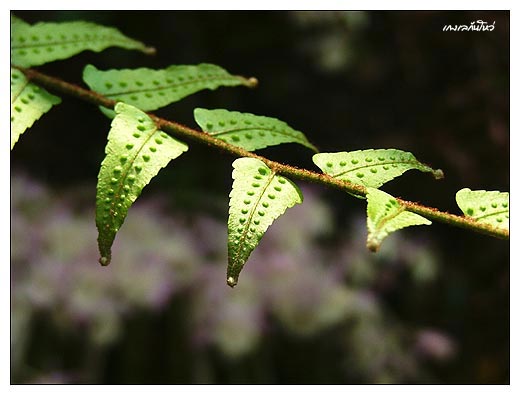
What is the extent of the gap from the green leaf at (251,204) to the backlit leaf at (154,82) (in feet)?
0.49

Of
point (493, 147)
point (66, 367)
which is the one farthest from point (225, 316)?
point (493, 147)

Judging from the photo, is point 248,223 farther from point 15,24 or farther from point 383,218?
point 15,24

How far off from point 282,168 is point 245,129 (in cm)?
9

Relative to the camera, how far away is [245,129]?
603mm

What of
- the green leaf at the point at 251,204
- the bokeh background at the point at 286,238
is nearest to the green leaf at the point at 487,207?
the green leaf at the point at 251,204

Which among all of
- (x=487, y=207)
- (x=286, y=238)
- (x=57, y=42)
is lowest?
(x=286, y=238)

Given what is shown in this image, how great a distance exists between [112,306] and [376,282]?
0.87m

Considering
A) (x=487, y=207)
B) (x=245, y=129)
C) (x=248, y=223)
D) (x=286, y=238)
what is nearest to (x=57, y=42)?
(x=245, y=129)

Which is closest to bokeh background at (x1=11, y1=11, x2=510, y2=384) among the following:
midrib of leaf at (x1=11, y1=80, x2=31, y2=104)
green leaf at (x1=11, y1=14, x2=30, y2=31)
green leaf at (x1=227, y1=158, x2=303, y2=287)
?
green leaf at (x1=11, y1=14, x2=30, y2=31)

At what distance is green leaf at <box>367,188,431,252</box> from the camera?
44 centimetres

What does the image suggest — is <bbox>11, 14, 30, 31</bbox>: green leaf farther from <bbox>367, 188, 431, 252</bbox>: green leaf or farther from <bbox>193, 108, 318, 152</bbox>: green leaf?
<bbox>367, 188, 431, 252</bbox>: green leaf

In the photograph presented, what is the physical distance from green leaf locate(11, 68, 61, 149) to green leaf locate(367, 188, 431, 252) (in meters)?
0.30

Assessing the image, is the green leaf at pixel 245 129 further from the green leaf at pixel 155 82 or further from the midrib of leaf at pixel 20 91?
the midrib of leaf at pixel 20 91
